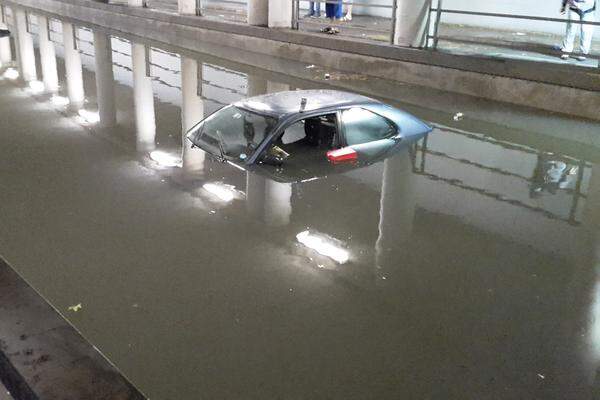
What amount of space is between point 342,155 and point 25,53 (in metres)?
12.2

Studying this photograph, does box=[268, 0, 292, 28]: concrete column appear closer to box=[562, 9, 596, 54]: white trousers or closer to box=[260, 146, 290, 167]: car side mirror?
box=[562, 9, 596, 54]: white trousers

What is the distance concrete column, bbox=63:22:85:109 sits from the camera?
11.4 metres

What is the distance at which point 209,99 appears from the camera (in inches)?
443

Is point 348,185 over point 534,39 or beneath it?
beneath

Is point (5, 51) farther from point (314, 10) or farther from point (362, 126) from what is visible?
point (362, 126)

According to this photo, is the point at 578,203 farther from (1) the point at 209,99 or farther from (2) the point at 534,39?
(2) the point at 534,39

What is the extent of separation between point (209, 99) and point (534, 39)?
9986 mm

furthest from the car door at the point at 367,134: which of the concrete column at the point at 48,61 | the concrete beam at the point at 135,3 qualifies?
the concrete beam at the point at 135,3

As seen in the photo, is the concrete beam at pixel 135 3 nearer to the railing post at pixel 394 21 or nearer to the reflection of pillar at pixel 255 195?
the railing post at pixel 394 21

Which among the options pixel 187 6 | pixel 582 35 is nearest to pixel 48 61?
pixel 187 6

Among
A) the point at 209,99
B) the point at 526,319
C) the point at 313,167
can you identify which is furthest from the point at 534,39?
the point at 526,319

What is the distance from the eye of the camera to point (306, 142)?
7.92 meters

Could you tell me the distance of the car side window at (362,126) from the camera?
7619 millimetres

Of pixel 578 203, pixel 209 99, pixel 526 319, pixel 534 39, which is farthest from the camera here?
pixel 534 39
